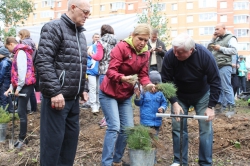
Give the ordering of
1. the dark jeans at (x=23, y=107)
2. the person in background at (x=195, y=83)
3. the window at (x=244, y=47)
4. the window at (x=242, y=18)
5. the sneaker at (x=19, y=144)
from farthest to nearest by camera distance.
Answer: the window at (x=242, y=18), the window at (x=244, y=47), the sneaker at (x=19, y=144), the dark jeans at (x=23, y=107), the person in background at (x=195, y=83)

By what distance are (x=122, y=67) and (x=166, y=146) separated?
2.07 metres

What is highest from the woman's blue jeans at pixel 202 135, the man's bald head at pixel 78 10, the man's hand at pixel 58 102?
the man's bald head at pixel 78 10

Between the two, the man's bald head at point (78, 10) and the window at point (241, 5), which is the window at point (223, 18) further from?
the man's bald head at point (78, 10)

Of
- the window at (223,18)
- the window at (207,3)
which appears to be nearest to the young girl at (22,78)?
the window at (207,3)

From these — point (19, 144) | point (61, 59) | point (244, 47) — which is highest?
point (244, 47)

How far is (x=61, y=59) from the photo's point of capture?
2.82m

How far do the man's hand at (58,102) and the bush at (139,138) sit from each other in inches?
45.9

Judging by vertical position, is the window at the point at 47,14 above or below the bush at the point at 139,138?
above

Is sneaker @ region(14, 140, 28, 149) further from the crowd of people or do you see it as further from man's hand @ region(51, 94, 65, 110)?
man's hand @ region(51, 94, 65, 110)

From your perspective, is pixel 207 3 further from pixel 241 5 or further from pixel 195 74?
pixel 195 74

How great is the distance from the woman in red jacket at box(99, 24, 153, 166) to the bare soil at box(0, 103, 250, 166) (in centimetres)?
72

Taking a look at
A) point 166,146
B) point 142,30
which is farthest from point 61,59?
point 166,146

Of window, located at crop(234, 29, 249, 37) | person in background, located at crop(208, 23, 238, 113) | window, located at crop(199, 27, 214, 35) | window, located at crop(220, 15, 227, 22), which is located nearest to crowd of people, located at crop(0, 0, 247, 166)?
person in background, located at crop(208, 23, 238, 113)

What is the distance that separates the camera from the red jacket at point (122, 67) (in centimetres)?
345
